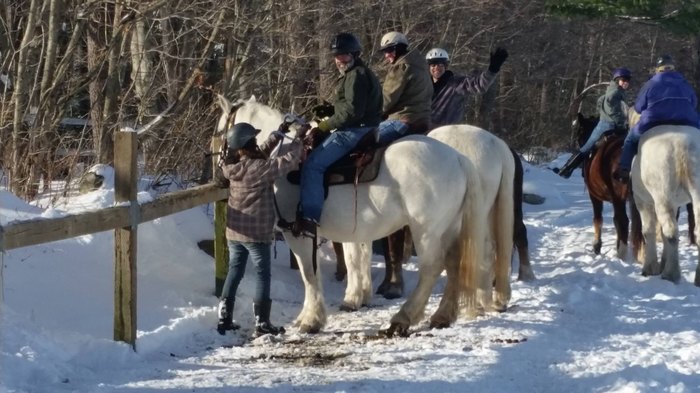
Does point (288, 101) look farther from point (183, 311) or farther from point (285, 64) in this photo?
point (183, 311)

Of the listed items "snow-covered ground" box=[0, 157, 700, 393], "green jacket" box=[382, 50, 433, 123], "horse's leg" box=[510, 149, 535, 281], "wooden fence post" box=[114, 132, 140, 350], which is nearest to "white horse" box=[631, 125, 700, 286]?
"snow-covered ground" box=[0, 157, 700, 393]

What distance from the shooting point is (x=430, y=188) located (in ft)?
23.6

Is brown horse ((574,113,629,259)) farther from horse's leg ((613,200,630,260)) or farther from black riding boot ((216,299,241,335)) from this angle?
black riding boot ((216,299,241,335))

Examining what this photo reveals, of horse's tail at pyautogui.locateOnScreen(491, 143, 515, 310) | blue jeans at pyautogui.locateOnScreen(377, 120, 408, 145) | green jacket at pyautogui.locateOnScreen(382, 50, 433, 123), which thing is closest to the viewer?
horse's tail at pyautogui.locateOnScreen(491, 143, 515, 310)

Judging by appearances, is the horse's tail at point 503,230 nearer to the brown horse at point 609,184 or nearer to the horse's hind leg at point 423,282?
the horse's hind leg at point 423,282

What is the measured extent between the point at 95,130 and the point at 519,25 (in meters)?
14.9

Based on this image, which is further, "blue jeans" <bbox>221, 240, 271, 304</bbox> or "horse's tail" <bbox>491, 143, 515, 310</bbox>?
"horse's tail" <bbox>491, 143, 515, 310</bbox>

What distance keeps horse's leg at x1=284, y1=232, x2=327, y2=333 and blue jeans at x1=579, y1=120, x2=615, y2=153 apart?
210 inches

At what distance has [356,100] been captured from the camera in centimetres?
733

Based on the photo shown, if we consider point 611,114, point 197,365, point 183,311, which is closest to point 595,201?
point 611,114

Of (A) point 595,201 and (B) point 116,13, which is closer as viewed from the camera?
(B) point 116,13

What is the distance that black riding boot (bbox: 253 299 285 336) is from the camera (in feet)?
24.1

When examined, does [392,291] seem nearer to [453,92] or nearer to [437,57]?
[453,92]

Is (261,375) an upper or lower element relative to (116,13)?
lower
